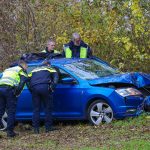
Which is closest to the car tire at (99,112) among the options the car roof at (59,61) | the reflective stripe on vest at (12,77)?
the car roof at (59,61)

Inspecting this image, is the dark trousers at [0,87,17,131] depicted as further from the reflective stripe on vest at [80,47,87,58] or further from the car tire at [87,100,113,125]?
the reflective stripe on vest at [80,47,87,58]

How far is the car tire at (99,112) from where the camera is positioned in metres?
10.6

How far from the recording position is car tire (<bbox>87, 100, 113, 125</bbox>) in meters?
10.6

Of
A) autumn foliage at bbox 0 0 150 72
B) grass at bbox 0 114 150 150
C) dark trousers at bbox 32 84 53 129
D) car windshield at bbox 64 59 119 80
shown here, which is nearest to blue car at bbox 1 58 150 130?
car windshield at bbox 64 59 119 80

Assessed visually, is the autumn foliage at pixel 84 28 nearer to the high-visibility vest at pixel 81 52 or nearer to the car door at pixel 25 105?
the high-visibility vest at pixel 81 52

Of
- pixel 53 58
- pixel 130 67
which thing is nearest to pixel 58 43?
pixel 130 67

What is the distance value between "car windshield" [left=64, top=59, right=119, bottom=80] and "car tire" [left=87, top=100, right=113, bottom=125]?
72cm

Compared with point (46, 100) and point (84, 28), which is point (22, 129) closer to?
point (46, 100)

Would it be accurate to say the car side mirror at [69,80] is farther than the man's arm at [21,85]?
Yes

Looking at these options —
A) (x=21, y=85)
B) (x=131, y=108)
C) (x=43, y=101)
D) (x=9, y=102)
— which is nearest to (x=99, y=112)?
(x=131, y=108)

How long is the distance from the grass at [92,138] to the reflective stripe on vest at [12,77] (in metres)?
1.13

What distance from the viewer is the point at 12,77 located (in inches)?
421

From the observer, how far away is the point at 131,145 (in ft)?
26.9

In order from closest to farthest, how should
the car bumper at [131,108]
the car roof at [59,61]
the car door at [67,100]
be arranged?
the car bumper at [131,108], the car door at [67,100], the car roof at [59,61]
